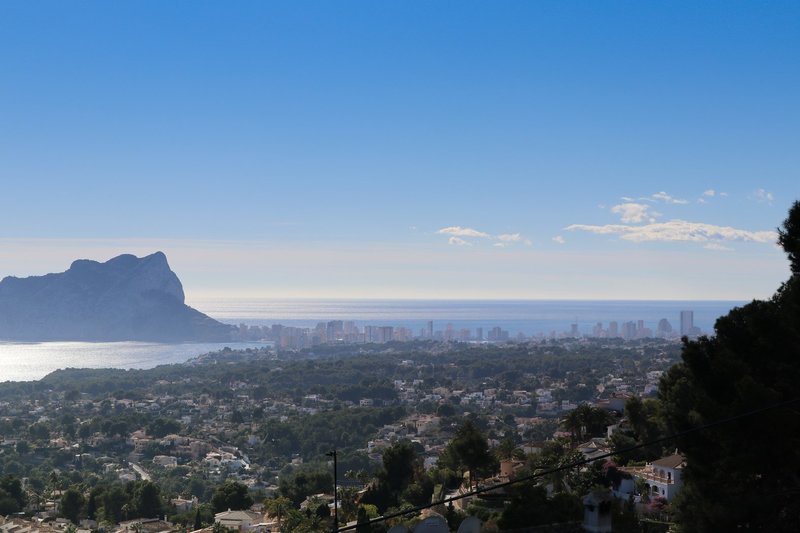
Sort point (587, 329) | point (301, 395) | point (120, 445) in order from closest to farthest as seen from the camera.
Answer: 1. point (120, 445)
2. point (301, 395)
3. point (587, 329)

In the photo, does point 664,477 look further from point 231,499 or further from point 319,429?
point 319,429

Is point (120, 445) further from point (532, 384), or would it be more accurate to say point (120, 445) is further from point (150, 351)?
point (150, 351)

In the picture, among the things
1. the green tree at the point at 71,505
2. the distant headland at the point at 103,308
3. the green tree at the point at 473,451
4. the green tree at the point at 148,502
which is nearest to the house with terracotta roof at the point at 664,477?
the green tree at the point at 473,451

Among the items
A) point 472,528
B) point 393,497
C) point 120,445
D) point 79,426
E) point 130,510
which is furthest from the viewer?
point 79,426

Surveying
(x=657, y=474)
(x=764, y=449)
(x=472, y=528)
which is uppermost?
(x=764, y=449)

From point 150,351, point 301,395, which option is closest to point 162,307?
point 150,351

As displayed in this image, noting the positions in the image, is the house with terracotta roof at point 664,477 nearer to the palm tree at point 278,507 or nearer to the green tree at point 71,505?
the palm tree at point 278,507
